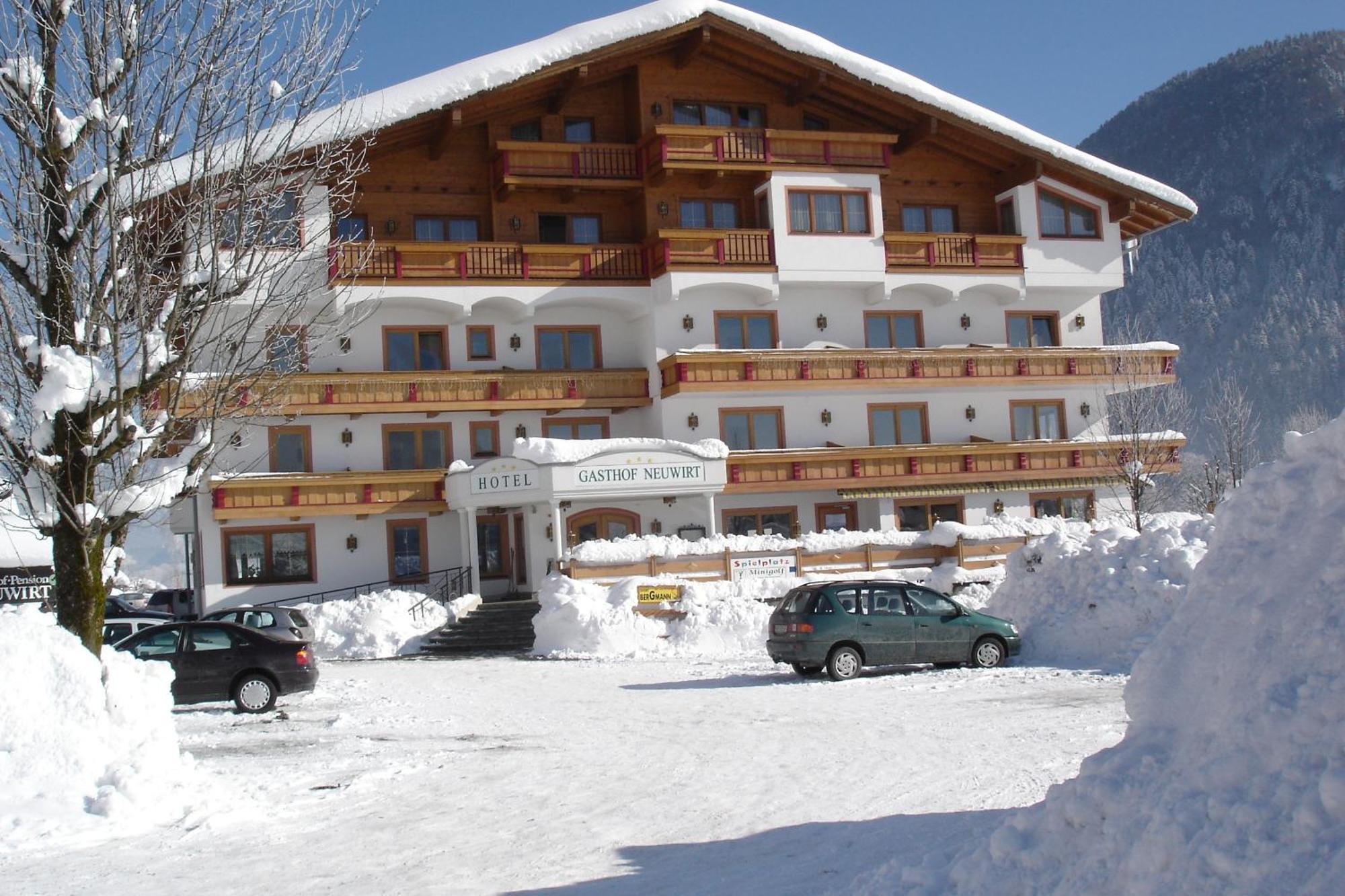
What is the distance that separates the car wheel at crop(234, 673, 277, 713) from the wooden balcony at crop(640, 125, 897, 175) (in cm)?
2161

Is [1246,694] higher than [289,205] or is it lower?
lower

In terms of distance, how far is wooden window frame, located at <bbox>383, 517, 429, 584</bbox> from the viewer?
3603cm

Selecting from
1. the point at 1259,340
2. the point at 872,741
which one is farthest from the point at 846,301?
the point at 1259,340

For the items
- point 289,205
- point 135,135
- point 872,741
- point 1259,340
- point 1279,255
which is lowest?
point 872,741

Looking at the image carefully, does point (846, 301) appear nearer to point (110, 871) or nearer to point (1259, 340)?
point (110, 871)

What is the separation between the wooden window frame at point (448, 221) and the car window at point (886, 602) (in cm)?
2002

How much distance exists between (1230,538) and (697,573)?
2347 cm

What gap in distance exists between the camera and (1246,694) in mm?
6699

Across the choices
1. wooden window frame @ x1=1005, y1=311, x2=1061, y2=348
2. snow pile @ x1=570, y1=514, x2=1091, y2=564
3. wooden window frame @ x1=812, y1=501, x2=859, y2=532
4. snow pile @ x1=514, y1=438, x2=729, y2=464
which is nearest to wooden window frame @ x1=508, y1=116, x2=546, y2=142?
snow pile @ x1=514, y1=438, x2=729, y2=464

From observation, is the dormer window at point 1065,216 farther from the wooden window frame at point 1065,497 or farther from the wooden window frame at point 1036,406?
the wooden window frame at point 1065,497

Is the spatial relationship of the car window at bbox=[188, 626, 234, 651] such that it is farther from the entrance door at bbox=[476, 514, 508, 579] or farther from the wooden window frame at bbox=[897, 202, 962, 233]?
the wooden window frame at bbox=[897, 202, 962, 233]

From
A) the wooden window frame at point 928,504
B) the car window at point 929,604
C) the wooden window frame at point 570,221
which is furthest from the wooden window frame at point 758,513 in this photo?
the car window at point 929,604

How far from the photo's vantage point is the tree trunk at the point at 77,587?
1290 centimetres

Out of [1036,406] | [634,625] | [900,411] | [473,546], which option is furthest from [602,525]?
[1036,406]
